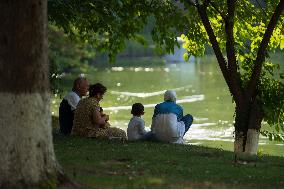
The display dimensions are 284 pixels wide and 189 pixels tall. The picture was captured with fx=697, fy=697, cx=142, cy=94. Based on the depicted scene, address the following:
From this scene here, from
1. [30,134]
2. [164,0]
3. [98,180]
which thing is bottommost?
[98,180]

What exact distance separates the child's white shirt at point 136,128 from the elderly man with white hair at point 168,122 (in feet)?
0.71

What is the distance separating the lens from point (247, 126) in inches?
527

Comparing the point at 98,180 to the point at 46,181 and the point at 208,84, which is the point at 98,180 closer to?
the point at 46,181

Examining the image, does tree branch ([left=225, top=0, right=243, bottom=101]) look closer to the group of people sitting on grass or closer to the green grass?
the group of people sitting on grass

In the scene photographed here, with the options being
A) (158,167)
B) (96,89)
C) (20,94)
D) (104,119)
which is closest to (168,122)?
(104,119)

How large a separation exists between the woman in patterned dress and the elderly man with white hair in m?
0.82

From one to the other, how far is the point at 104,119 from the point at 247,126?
10.9ft

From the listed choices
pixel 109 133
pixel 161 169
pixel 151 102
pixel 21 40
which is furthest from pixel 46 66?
pixel 151 102

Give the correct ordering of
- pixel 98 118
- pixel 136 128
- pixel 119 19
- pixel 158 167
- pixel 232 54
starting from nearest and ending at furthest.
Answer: pixel 158 167 → pixel 98 118 → pixel 136 128 → pixel 119 19 → pixel 232 54

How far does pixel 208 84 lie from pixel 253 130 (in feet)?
114

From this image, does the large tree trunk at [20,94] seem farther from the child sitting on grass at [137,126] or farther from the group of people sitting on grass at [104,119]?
the child sitting on grass at [137,126]

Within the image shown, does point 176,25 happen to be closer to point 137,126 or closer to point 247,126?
point 247,126

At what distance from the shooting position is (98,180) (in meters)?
7.29

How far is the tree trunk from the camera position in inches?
520
